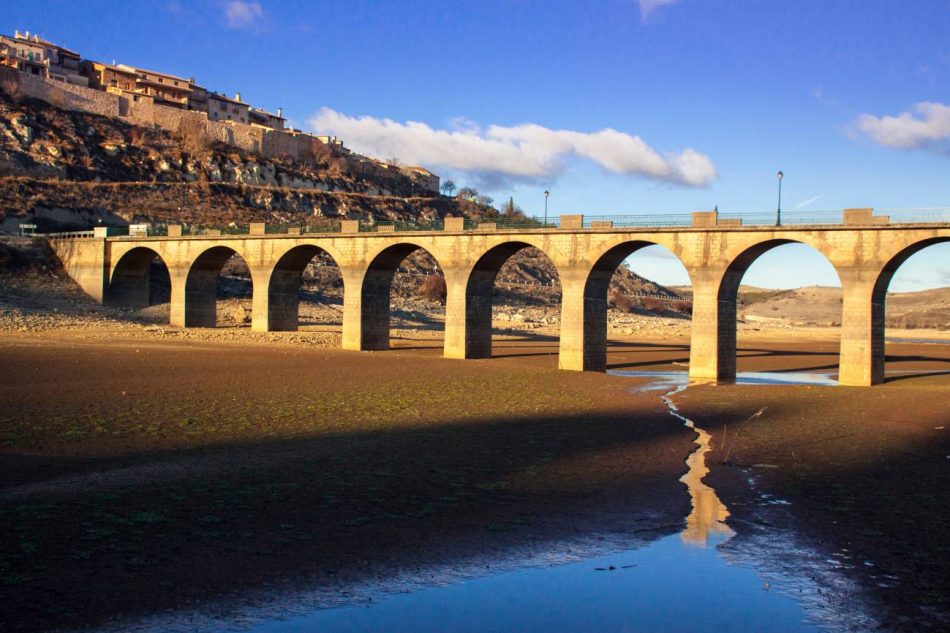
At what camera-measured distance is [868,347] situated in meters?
36.3

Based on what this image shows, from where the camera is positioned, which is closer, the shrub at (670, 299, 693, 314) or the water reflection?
the water reflection

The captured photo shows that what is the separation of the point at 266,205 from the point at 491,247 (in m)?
70.4

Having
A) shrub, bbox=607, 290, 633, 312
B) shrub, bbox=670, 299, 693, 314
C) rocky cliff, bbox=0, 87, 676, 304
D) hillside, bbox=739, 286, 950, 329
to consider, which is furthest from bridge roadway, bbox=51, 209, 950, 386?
hillside, bbox=739, 286, 950, 329

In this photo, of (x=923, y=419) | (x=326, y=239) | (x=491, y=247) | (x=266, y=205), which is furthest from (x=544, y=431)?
(x=266, y=205)

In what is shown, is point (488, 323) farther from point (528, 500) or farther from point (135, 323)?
point (528, 500)

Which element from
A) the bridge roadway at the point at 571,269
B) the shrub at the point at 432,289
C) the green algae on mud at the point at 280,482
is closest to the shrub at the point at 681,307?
the shrub at the point at 432,289

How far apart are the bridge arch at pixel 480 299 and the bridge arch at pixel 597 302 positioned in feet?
13.5

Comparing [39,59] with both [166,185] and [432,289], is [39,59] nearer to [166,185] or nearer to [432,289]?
[166,185]

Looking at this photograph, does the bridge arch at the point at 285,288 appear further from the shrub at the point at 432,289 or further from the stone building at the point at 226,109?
the stone building at the point at 226,109

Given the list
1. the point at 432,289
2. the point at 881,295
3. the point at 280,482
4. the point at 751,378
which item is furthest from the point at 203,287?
the point at 280,482

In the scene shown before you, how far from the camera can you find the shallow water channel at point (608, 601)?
914 cm

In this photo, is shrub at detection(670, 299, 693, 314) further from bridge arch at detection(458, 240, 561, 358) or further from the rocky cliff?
bridge arch at detection(458, 240, 561, 358)

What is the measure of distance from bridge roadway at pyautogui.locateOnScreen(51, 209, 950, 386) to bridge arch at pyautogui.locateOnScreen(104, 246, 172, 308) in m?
4.06

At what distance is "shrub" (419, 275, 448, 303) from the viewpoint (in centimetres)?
8775
